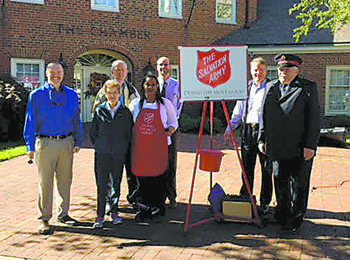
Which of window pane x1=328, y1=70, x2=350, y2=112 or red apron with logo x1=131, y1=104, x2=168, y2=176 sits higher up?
window pane x1=328, y1=70, x2=350, y2=112

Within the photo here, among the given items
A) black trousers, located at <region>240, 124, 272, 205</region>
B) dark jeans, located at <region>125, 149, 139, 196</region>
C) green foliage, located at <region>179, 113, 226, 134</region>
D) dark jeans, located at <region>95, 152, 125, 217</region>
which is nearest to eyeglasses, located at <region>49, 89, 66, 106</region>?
dark jeans, located at <region>95, 152, 125, 217</region>

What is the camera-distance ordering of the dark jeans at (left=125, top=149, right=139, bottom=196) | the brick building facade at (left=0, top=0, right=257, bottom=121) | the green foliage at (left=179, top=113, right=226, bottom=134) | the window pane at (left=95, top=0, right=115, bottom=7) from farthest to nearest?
the window pane at (left=95, top=0, right=115, bottom=7) → the green foliage at (left=179, top=113, right=226, bottom=134) → the brick building facade at (left=0, top=0, right=257, bottom=121) → the dark jeans at (left=125, top=149, right=139, bottom=196)

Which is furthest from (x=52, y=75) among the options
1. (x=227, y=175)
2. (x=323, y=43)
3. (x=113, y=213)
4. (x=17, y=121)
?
(x=323, y=43)

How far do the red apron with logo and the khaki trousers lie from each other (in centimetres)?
78

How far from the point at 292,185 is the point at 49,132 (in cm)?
285

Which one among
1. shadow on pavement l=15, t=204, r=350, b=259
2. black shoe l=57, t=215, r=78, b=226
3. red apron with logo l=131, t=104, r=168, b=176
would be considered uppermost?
red apron with logo l=131, t=104, r=168, b=176

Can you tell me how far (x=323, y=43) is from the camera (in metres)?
16.1

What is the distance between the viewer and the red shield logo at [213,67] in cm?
480

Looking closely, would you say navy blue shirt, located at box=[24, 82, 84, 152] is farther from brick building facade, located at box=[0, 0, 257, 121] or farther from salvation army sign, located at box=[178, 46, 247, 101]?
brick building facade, located at box=[0, 0, 257, 121]

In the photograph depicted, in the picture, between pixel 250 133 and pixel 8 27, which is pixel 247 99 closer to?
A: pixel 250 133

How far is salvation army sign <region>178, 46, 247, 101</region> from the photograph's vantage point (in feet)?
15.6

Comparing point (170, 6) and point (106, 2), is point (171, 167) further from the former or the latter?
point (170, 6)

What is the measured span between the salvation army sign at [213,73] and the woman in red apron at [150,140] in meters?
0.47

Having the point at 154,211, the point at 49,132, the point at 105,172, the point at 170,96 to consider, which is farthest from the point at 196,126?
the point at 49,132
